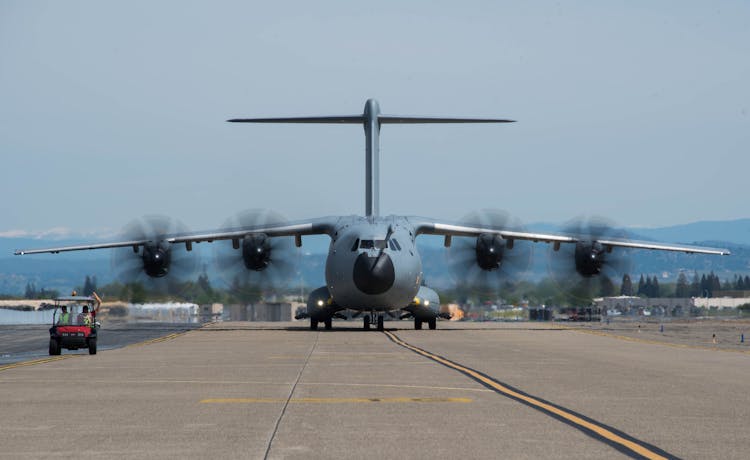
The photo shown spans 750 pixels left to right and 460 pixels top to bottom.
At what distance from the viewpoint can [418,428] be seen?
12.9 metres

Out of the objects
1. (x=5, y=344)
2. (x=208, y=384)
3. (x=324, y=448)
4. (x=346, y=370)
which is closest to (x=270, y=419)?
(x=324, y=448)

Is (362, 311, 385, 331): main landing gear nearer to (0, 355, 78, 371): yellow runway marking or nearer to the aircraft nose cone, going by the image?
the aircraft nose cone

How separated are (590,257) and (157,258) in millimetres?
19595

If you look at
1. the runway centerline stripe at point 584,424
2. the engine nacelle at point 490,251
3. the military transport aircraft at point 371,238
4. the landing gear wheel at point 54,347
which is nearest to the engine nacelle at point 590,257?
the military transport aircraft at point 371,238

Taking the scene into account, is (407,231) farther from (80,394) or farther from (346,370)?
(80,394)

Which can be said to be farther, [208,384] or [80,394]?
[208,384]

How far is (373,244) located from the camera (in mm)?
46688

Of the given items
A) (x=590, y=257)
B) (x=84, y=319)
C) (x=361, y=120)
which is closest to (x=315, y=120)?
(x=361, y=120)

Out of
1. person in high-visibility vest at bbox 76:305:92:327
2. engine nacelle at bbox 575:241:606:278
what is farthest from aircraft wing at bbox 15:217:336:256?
person in high-visibility vest at bbox 76:305:92:327

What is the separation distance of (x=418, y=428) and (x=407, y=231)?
38.1 metres

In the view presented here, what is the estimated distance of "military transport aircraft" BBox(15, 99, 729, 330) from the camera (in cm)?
4791

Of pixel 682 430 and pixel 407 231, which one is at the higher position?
pixel 407 231

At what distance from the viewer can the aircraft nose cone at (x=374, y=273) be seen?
150 feet

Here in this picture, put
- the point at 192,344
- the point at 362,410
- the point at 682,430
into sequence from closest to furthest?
the point at 682,430 → the point at 362,410 → the point at 192,344
